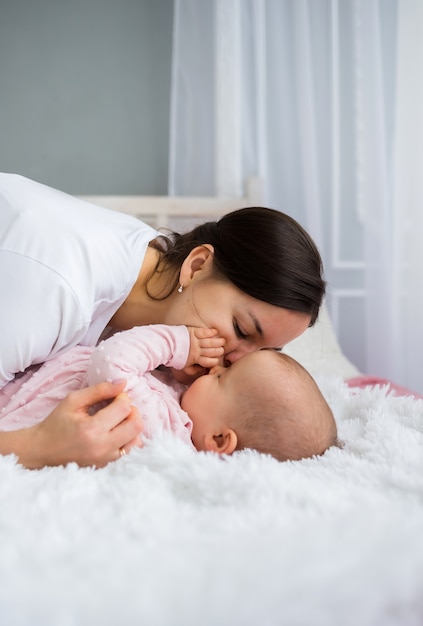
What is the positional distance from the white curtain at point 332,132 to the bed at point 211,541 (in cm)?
133

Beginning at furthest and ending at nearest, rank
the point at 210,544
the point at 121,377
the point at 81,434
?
the point at 121,377 < the point at 81,434 < the point at 210,544

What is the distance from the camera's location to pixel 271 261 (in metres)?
1.26

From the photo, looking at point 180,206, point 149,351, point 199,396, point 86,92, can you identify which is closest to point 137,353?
point 149,351

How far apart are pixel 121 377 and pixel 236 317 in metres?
0.31

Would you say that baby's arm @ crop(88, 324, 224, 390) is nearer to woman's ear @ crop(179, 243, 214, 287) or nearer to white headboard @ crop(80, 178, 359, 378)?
woman's ear @ crop(179, 243, 214, 287)

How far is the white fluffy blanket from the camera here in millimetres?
592

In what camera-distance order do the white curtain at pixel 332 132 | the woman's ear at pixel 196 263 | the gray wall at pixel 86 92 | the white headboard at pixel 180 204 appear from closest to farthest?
the woman's ear at pixel 196 263, the white curtain at pixel 332 132, the white headboard at pixel 180 204, the gray wall at pixel 86 92

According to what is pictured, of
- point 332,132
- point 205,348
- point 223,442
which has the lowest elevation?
point 223,442

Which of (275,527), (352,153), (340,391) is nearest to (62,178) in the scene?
(352,153)

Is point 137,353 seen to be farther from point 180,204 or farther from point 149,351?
point 180,204

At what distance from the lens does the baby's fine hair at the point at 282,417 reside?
1034 mm

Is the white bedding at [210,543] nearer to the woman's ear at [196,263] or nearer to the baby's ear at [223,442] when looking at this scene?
the baby's ear at [223,442]

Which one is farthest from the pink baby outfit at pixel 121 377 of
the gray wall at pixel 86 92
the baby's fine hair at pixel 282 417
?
the gray wall at pixel 86 92

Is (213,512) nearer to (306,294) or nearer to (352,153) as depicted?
(306,294)
